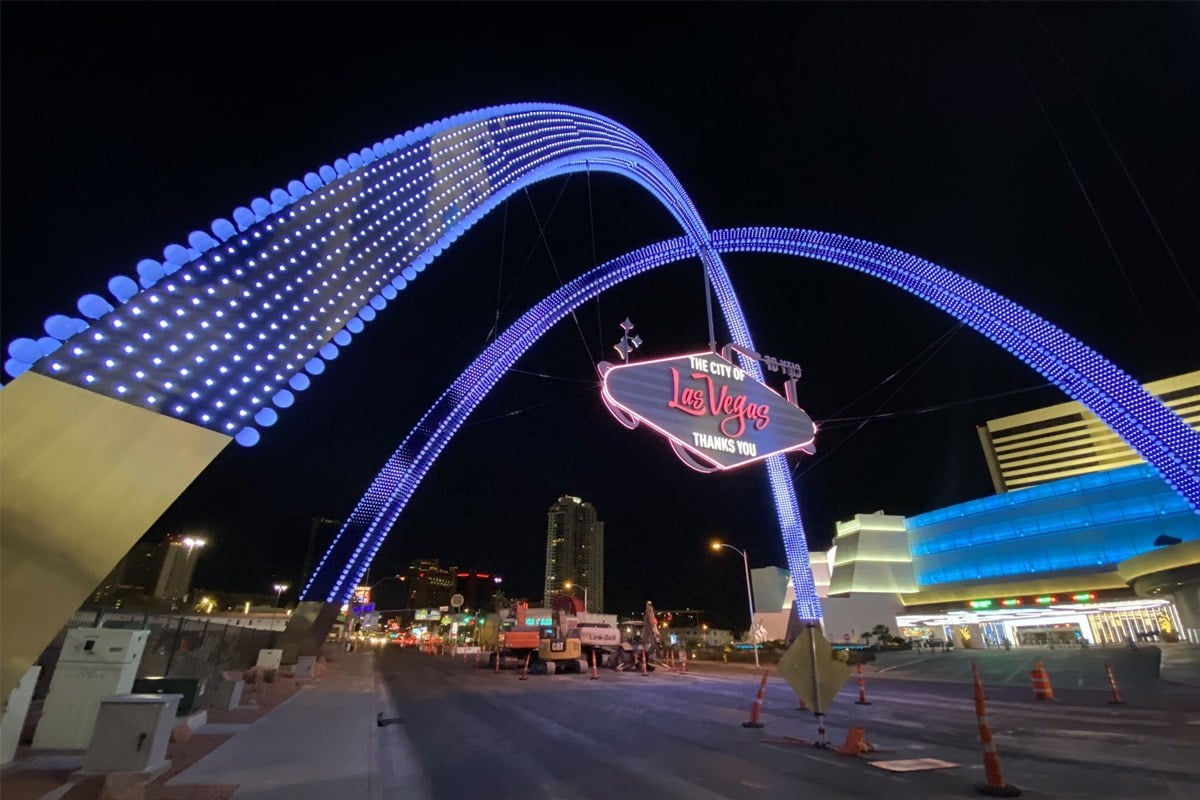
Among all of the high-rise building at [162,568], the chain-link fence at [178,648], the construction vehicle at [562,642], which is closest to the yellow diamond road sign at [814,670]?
the chain-link fence at [178,648]

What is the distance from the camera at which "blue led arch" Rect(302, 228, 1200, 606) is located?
22.7 meters

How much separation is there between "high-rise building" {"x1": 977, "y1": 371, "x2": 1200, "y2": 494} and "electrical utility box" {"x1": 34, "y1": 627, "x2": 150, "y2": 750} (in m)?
147

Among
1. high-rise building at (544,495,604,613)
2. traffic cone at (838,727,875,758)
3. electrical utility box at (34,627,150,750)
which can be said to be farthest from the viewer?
high-rise building at (544,495,604,613)

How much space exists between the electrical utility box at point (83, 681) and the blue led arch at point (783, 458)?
1776 centimetres

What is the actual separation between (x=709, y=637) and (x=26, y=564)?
117061 mm

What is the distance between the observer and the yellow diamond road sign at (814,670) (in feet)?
32.5

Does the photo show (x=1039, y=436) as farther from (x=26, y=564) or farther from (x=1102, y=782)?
(x=26, y=564)

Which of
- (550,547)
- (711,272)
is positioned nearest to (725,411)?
(711,272)

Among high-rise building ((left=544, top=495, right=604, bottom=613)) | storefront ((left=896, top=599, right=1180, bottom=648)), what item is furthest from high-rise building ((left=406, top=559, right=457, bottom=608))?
storefront ((left=896, top=599, right=1180, bottom=648))

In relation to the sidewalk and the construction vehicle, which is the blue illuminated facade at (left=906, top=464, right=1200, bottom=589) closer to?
the construction vehicle

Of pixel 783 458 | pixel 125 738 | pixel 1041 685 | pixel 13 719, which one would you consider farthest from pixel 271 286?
pixel 783 458

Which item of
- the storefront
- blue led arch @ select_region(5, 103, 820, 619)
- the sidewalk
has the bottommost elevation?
the sidewalk

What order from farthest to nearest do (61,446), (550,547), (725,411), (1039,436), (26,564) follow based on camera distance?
(550,547), (1039,436), (725,411), (61,446), (26,564)

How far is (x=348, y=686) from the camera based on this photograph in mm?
18969
